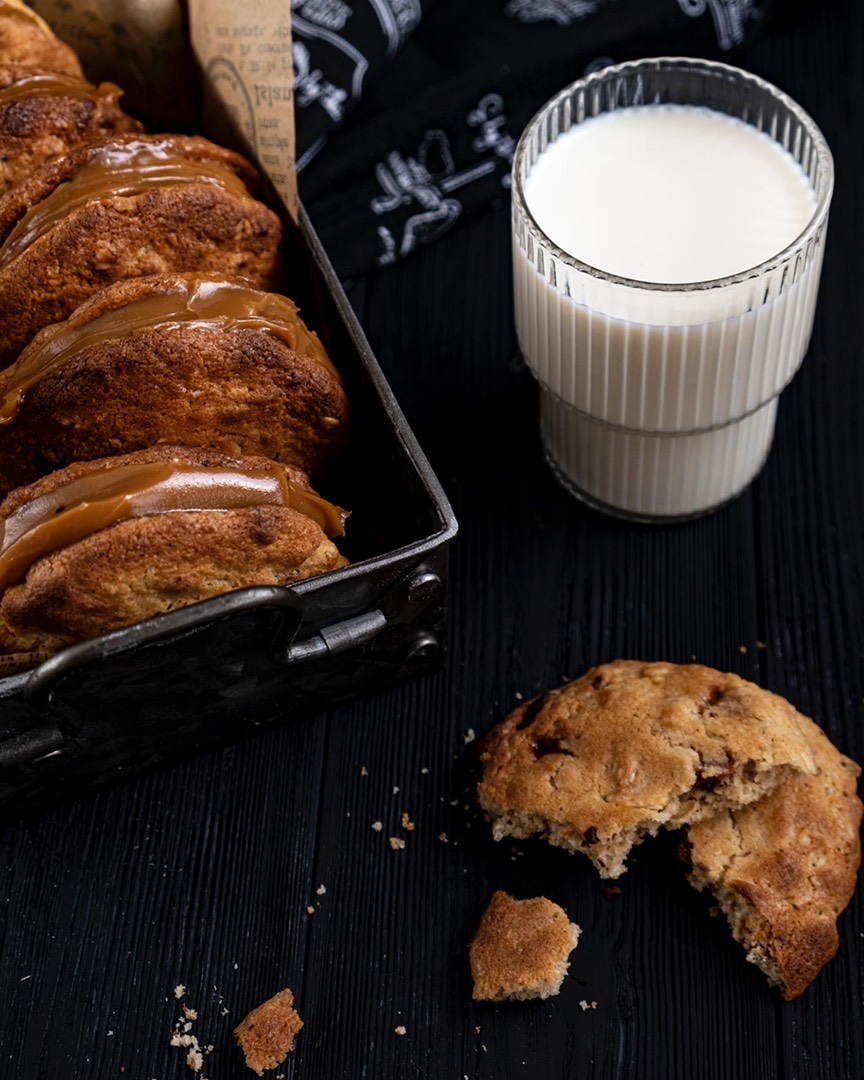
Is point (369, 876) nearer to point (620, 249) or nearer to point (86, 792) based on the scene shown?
point (86, 792)

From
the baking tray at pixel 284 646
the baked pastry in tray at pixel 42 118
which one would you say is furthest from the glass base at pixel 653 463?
the baked pastry in tray at pixel 42 118

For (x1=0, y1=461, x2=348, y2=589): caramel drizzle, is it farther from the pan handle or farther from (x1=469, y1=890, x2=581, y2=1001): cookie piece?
(x1=469, y1=890, x2=581, y2=1001): cookie piece

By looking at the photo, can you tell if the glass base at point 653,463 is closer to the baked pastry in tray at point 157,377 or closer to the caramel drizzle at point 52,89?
the baked pastry in tray at point 157,377

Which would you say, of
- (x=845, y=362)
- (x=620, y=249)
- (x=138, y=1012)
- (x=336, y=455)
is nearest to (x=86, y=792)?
(x=138, y=1012)

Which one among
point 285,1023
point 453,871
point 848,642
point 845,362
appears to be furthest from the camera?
point 845,362

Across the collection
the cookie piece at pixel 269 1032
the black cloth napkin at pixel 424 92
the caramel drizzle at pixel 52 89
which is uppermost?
the caramel drizzle at pixel 52 89

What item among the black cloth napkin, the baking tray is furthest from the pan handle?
the black cloth napkin
